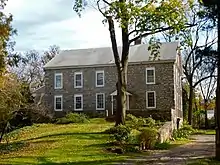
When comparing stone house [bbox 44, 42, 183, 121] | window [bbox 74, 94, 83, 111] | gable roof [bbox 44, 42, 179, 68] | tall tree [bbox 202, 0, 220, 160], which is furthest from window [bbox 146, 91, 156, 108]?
tall tree [bbox 202, 0, 220, 160]

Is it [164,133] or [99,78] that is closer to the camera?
[164,133]

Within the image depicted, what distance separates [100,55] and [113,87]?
17.2 feet

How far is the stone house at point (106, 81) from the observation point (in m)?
45.6

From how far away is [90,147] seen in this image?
71.2 ft

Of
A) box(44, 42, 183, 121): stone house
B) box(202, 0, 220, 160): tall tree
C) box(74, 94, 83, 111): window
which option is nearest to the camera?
box(202, 0, 220, 160): tall tree

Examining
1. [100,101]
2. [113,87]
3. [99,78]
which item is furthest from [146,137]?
[99,78]

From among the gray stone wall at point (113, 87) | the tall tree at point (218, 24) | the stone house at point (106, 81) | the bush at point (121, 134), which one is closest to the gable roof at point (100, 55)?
the stone house at point (106, 81)

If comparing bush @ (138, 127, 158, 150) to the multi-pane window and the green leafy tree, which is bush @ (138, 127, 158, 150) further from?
the multi-pane window

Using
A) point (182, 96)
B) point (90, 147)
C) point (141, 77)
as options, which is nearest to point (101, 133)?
point (90, 147)

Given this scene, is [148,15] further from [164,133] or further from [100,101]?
[100,101]

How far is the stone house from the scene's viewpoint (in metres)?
45.6

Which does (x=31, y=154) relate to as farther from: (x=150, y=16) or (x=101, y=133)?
→ (x=150, y=16)

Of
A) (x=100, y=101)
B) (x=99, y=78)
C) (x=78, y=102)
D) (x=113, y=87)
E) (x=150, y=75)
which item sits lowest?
(x=78, y=102)

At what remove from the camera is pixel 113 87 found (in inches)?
1871
